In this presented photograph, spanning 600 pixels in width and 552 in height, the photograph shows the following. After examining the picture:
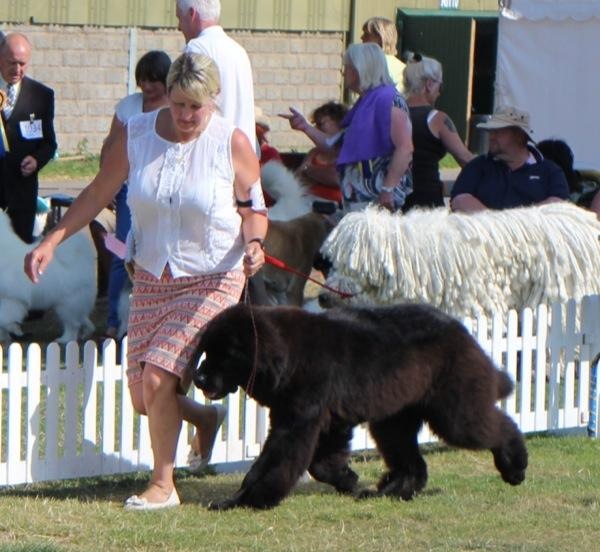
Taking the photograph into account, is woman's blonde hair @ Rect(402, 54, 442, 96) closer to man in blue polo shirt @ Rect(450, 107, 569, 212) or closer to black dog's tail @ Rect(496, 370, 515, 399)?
man in blue polo shirt @ Rect(450, 107, 569, 212)

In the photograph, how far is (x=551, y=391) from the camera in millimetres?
7656

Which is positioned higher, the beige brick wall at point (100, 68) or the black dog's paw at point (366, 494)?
the beige brick wall at point (100, 68)

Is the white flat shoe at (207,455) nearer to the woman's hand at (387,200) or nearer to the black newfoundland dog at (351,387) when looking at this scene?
the black newfoundland dog at (351,387)

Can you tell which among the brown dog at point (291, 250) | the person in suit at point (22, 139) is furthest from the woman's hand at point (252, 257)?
the person in suit at point (22, 139)

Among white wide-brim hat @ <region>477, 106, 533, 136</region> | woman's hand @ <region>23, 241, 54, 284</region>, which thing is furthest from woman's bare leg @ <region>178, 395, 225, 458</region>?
white wide-brim hat @ <region>477, 106, 533, 136</region>

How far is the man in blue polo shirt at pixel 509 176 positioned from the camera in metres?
8.62

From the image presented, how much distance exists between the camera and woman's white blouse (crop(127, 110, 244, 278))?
5.67 metres

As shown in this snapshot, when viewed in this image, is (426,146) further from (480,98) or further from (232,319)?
(480,98)

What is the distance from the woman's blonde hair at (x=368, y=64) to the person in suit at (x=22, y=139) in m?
2.59

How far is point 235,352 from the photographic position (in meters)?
5.59

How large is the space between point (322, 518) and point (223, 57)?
2.28 metres

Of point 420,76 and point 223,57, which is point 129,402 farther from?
point 420,76

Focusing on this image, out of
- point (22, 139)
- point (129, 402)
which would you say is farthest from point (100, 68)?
point (129, 402)

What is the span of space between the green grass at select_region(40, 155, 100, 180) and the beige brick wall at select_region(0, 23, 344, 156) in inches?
21.4
